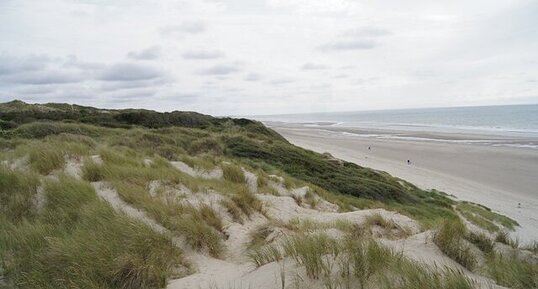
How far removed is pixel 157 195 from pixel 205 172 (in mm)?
4496

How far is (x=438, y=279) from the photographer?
3.30m

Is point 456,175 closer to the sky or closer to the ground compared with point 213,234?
closer to the ground

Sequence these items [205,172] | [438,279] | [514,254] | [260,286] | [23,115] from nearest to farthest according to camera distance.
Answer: [438,279], [260,286], [514,254], [205,172], [23,115]

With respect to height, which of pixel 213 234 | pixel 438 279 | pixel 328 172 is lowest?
pixel 328 172

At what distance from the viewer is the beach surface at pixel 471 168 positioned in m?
21.8

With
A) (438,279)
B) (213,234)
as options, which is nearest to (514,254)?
(438,279)

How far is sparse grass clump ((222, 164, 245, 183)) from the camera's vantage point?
11875mm

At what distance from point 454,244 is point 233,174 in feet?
25.7

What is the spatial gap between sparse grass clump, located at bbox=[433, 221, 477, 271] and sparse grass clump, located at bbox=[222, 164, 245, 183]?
7208 millimetres

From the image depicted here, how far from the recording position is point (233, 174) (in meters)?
12.1

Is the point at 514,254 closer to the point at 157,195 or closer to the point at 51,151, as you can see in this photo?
the point at 157,195

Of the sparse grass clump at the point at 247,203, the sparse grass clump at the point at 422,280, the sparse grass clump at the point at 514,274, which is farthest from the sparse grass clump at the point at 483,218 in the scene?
the sparse grass clump at the point at 422,280

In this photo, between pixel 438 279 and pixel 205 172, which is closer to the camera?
pixel 438 279

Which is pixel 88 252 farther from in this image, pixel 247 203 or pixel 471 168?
pixel 471 168
